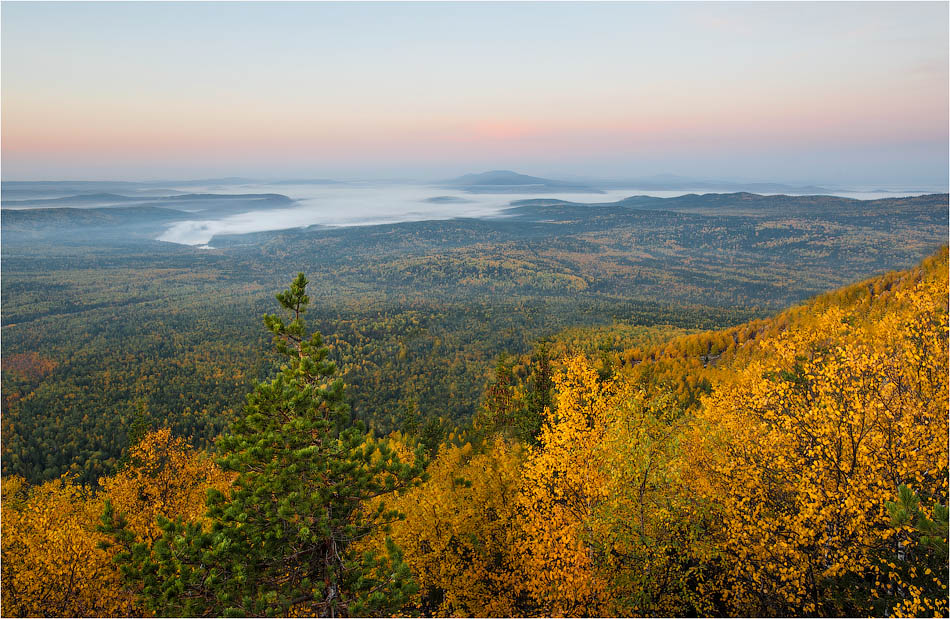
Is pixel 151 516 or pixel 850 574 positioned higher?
pixel 850 574

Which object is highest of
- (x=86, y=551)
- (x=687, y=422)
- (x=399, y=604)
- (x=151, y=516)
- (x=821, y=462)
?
(x=821, y=462)

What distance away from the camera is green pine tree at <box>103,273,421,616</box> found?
500 inches

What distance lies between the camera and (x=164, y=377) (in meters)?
157

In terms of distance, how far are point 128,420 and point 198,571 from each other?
444ft

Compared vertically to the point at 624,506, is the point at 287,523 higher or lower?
higher

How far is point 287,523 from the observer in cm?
1422

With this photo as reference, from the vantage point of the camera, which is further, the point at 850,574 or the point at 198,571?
the point at 850,574

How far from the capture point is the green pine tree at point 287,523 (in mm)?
12711

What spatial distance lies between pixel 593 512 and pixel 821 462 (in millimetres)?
7665

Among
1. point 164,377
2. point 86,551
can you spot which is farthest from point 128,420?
point 86,551

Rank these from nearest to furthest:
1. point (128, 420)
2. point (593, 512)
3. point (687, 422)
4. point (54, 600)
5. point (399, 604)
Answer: point (399, 604)
point (593, 512)
point (687, 422)
point (54, 600)
point (128, 420)

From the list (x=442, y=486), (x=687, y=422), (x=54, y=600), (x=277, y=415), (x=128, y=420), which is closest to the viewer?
(x=277, y=415)

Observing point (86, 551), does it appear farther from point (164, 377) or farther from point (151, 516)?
point (164, 377)

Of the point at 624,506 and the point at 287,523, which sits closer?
the point at 287,523
